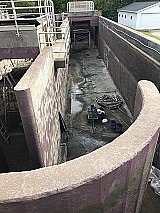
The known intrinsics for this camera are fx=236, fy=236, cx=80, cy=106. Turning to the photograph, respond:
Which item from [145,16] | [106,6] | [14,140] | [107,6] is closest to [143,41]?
[14,140]

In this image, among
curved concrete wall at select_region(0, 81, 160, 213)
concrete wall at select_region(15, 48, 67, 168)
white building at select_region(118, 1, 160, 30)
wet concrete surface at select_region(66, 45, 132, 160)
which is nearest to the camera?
curved concrete wall at select_region(0, 81, 160, 213)

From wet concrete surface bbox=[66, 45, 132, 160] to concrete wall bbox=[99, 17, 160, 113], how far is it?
2.45ft

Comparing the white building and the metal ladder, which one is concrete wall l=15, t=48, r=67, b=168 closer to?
the metal ladder

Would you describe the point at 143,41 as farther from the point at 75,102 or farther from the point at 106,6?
the point at 106,6

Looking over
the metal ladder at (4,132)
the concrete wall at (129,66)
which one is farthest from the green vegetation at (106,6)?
the metal ladder at (4,132)

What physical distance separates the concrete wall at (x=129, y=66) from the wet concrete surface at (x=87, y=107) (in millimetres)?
747

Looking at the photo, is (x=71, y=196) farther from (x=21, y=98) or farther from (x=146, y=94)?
(x=146, y=94)

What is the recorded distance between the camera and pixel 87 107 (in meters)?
12.2

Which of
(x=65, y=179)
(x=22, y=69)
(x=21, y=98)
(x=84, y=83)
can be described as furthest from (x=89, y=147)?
(x=84, y=83)

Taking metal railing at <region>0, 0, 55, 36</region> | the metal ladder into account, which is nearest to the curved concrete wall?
metal railing at <region>0, 0, 55, 36</region>

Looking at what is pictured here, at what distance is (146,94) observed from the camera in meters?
4.86

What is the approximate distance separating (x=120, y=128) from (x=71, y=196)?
715cm

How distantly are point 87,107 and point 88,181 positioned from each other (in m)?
9.29

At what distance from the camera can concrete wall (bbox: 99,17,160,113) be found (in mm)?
8594
